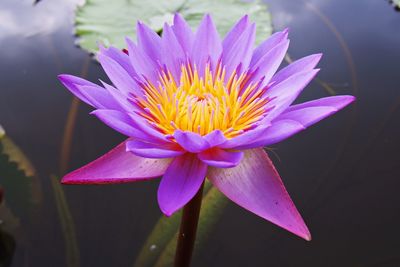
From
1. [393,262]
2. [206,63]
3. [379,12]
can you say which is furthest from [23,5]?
[393,262]

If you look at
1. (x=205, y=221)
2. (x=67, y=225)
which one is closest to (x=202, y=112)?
(x=205, y=221)

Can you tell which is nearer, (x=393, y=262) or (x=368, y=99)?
(x=393, y=262)

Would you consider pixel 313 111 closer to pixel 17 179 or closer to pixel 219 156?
pixel 219 156

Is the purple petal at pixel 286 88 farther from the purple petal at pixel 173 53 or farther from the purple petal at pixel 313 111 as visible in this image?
the purple petal at pixel 173 53

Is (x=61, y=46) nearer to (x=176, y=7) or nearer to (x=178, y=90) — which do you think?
(x=176, y=7)

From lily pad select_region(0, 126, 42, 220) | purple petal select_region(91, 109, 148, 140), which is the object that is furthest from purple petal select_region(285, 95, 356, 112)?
lily pad select_region(0, 126, 42, 220)

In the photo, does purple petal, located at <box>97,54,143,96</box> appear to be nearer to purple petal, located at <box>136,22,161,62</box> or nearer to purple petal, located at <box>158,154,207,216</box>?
purple petal, located at <box>136,22,161,62</box>
